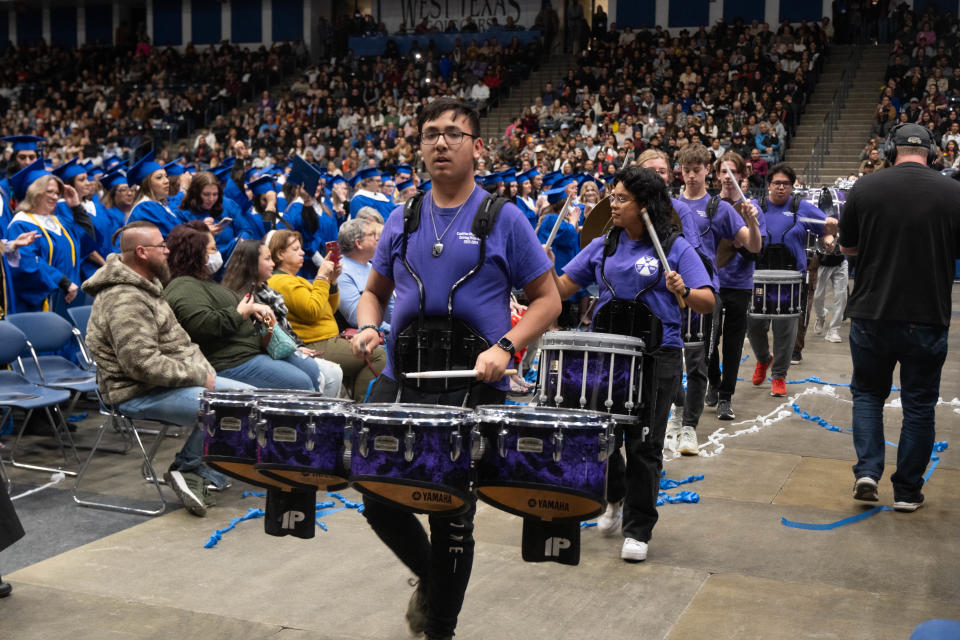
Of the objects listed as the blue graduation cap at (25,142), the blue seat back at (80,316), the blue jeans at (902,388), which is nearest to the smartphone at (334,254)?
the blue seat back at (80,316)

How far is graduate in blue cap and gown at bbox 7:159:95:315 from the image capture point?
7641mm

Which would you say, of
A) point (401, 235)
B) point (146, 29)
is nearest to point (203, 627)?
point (401, 235)

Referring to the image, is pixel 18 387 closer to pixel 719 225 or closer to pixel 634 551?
pixel 634 551

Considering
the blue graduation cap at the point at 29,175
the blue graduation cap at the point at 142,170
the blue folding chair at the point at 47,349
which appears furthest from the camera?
the blue graduation cap at the point at 142,170

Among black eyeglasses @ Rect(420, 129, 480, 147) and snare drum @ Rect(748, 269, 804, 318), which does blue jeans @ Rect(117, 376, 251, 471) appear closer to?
black eyeglasses @ Rect(420, 129, 480, 147)

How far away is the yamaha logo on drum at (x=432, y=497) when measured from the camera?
3.18 meters

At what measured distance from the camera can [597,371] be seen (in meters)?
4.59

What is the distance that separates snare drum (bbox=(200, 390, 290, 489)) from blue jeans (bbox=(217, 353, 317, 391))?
8.52ft

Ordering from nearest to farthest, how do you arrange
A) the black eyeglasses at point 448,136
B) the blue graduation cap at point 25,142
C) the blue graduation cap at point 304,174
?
the black eyeglasses at point 448,136 → the blue graduation cap at point 25,142 → the blue graduation cap at point 304,174

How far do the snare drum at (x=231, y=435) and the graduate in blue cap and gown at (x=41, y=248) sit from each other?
462 cm

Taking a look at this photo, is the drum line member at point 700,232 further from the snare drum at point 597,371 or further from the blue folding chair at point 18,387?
the blue folding chair at point 18,387

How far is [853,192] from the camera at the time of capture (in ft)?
18.6

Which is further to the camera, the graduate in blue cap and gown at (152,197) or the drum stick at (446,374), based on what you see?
the graduate in blue cap and gown at (152,197)

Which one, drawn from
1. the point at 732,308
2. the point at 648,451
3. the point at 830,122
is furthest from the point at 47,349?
the point at 830,122
